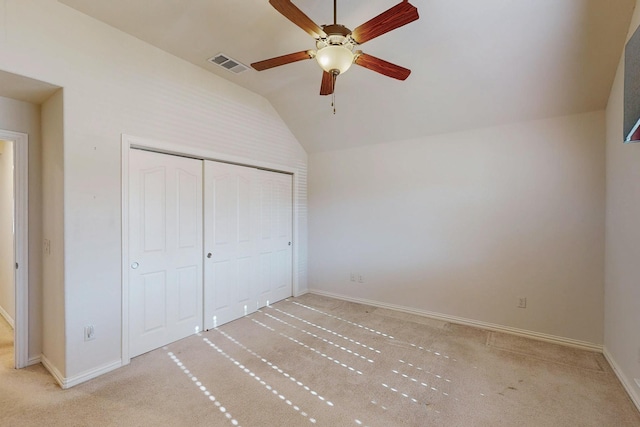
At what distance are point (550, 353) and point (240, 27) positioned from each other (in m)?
4.26

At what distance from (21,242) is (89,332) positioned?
1025mm

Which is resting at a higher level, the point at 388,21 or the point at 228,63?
the point at 228,63

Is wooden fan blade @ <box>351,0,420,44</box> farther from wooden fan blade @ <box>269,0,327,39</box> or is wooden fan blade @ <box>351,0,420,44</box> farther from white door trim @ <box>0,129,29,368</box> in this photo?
white door trim @ <box>0,129,29,368</box>

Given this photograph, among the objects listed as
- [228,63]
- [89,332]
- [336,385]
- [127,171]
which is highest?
[228,63]

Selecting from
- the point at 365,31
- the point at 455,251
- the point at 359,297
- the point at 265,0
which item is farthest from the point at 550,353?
the point at 265,0

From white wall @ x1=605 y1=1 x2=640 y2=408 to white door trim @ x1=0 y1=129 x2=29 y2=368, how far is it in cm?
490

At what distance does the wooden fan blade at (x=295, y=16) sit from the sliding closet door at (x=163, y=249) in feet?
6.54

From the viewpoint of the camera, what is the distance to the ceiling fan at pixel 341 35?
155cm

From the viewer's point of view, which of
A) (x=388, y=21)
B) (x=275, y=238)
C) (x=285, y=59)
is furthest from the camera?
(x=275, y=238)

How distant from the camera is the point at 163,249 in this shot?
2945 mm

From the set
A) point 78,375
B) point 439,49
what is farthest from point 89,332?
point 439,49

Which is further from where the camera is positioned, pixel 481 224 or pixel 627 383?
pixel 481 224

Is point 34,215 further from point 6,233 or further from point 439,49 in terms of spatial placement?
point 439,49

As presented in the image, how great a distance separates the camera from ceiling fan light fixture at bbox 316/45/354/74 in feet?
5.82
